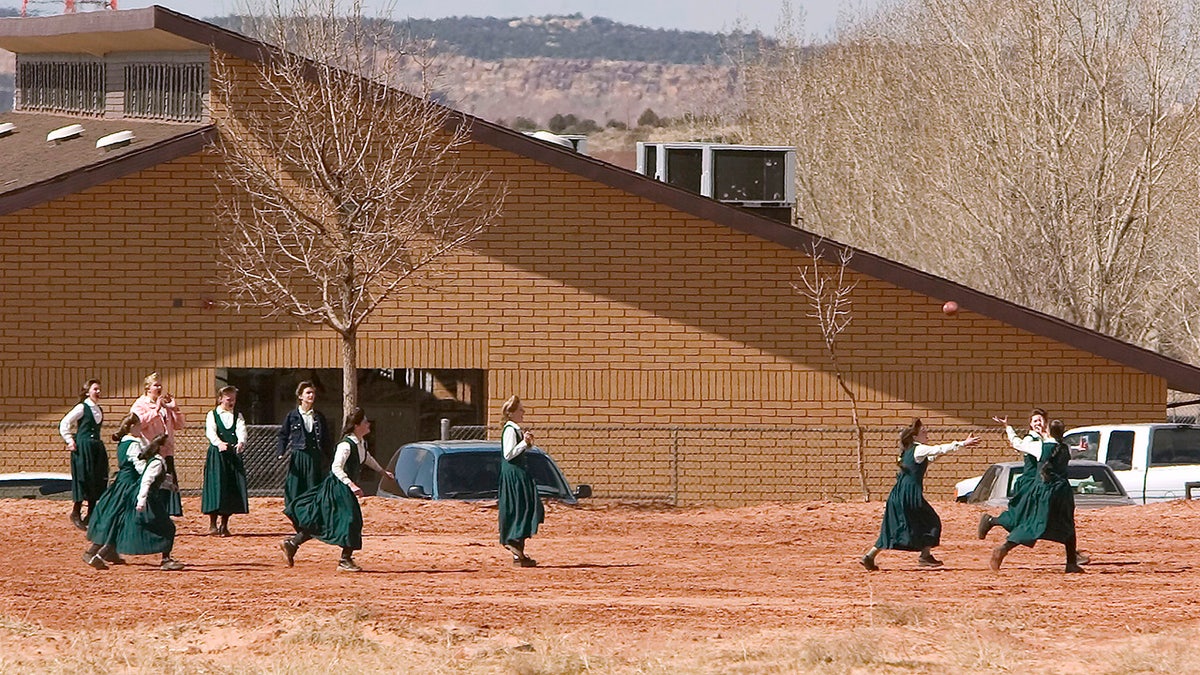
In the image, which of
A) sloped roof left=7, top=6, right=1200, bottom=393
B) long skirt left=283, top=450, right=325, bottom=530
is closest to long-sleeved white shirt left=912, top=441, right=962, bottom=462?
long skirt left=283, top=450, right=325, bottom=530

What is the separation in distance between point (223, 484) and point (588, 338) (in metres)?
8.91

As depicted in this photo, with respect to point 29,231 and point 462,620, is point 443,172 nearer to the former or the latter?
point 29,231

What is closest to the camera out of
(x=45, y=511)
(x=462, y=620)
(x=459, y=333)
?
(x=462, y=620)

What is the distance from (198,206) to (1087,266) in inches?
756

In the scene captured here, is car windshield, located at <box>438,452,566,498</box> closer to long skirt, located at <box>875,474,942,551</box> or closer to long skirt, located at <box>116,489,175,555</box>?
long skirt, located at <box>116,489,175,555</box>

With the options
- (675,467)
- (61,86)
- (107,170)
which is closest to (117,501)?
(107,170)

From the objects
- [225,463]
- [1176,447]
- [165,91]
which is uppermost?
[165,91]

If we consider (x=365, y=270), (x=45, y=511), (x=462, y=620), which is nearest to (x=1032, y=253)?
(x=365, y=270)

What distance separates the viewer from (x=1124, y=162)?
1582 inches

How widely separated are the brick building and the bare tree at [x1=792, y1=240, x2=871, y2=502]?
162 millimetres

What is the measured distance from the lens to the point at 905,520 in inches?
703

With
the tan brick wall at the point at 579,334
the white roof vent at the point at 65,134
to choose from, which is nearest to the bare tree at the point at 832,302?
the tan brick wall at the point at 579,334

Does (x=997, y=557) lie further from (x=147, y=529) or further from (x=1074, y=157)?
(x=1074, y=157)

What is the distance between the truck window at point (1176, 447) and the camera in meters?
26.2
